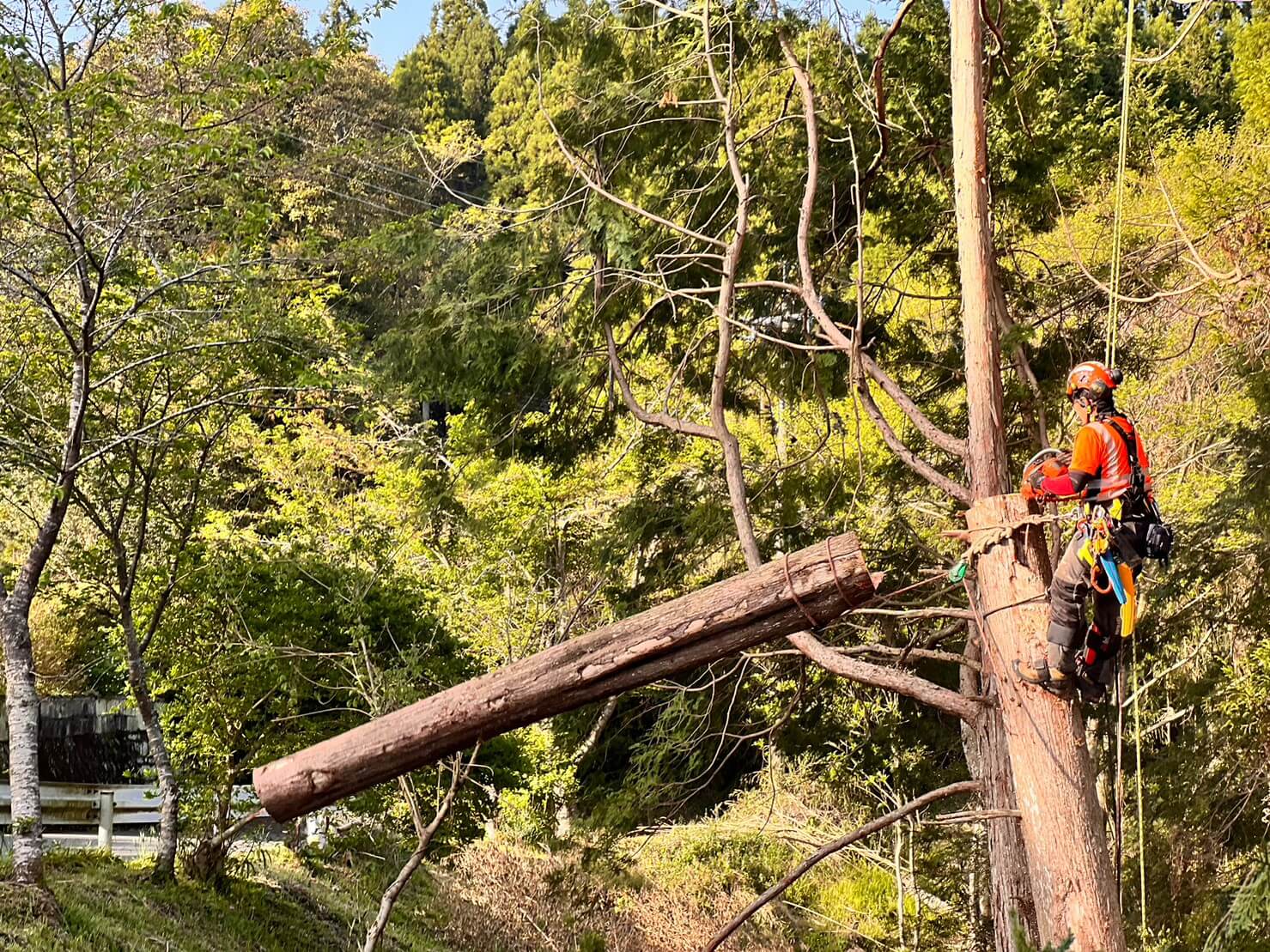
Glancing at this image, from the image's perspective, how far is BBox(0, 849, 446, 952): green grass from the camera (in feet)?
32.5

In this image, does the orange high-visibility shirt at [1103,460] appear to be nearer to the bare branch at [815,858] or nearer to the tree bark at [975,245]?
the tree bark at [975,245]

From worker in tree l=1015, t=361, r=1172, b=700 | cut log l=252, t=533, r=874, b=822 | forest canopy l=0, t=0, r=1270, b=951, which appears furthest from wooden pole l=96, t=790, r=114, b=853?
worker in tree l=1015, t=361, r=1172, b=700

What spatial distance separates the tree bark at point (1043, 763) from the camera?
16.6 feet

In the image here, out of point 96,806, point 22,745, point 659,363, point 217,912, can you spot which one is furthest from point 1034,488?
point 96,806

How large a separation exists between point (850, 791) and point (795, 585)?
12555 mm

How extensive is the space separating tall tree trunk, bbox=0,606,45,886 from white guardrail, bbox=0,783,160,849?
363 centimetres

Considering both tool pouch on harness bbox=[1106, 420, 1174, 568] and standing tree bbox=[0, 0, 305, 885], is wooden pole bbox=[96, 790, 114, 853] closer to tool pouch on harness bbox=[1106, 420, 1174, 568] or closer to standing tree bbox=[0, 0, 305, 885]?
standing tree bbox=[0, 0, 305, 885]

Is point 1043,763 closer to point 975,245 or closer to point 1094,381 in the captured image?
point 1094,381

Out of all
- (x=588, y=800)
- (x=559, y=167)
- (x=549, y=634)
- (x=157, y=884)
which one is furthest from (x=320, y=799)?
(x=549, y=634)

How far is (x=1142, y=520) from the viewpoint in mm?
5172

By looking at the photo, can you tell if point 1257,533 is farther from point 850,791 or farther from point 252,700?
point 252,700

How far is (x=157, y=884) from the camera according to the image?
12.2m

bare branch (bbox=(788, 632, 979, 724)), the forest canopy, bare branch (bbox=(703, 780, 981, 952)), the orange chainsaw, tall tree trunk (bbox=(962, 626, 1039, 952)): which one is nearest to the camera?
the orange chainsaw

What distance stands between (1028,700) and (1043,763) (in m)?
0.27
